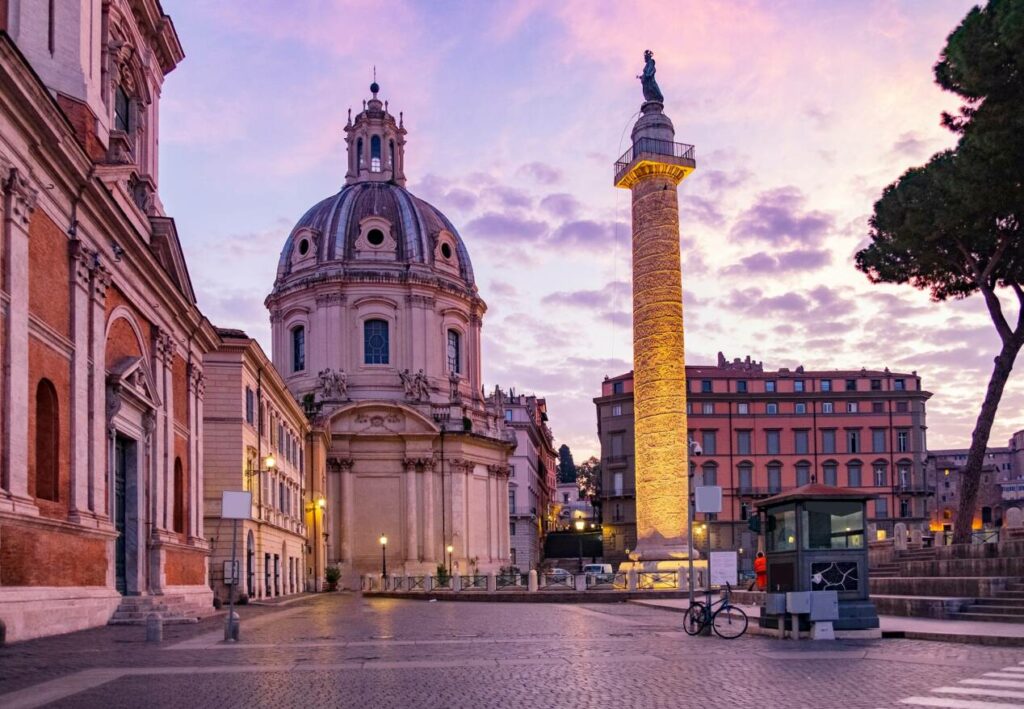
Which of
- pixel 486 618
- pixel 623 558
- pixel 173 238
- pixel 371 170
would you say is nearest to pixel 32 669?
pixel 486 618

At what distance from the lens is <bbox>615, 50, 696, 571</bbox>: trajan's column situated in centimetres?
4891

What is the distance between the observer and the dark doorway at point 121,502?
88.6ft

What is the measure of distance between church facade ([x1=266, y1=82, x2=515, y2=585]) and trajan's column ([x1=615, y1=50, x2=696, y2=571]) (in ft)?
86.2

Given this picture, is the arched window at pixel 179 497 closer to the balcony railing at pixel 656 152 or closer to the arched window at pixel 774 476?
the balcony railing at pixel 656 152

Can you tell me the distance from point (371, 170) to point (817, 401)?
38.5 m

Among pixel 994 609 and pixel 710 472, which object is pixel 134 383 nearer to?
pixel 994 609

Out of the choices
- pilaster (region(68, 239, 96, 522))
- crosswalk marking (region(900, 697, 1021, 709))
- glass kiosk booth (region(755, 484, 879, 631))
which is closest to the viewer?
crosswalk marking (region(900, 697, 1021, 709))

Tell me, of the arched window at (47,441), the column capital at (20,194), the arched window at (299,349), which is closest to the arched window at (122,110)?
the column capital at (20,194)

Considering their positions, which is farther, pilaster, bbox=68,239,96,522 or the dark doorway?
the dark doorway

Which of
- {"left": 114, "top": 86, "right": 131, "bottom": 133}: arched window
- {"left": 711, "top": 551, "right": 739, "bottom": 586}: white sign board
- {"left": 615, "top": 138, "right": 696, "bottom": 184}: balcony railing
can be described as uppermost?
{"left": 615, "top": 138, "right": 696, "bottom": 184}: balcony railing

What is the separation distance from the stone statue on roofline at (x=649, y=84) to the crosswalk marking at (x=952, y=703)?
4511cm

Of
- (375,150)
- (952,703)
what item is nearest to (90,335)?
(952,703)

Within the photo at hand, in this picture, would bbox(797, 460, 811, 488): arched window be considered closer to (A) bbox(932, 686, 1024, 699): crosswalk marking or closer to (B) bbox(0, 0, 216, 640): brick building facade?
(B) bbox(0, 0, 216, 640): brick building facade

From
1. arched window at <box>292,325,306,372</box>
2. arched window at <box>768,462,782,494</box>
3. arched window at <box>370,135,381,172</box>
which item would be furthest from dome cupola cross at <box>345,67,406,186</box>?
arched window at <box>768,462,782,494</box>
